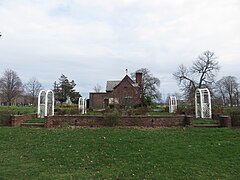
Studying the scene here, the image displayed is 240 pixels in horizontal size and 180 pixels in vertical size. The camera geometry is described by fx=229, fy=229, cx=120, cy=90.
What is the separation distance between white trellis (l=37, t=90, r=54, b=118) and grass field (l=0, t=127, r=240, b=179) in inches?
228

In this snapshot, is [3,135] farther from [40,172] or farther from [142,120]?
[142,120]

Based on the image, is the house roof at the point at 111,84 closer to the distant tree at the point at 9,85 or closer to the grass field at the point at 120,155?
the distant tree at the point at 9,85

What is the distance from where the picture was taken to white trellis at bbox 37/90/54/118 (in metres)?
16.0

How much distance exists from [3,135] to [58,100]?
43.7 meters

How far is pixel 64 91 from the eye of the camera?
54062 mm

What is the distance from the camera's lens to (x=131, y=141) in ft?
27.9

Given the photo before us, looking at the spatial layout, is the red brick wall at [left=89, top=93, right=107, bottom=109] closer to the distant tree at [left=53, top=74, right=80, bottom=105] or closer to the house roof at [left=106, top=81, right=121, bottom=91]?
the house roof at [left=106, top=81, right=121, bottom=91]

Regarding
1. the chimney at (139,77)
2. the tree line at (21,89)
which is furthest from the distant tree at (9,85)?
the chimney at (139,77)

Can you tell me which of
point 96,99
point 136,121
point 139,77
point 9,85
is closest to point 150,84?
point 139,77

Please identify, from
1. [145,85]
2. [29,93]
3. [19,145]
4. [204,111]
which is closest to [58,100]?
[29,93]

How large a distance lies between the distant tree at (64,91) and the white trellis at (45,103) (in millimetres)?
36143

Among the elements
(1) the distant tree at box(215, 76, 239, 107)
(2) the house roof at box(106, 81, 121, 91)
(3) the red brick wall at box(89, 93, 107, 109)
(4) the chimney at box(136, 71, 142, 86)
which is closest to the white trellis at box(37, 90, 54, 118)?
(3) the red brick wall at box(89, 93, 107, 109)

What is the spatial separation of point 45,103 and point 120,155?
10370 millimetres

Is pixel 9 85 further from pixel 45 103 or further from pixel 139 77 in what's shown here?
pixel 45 103
